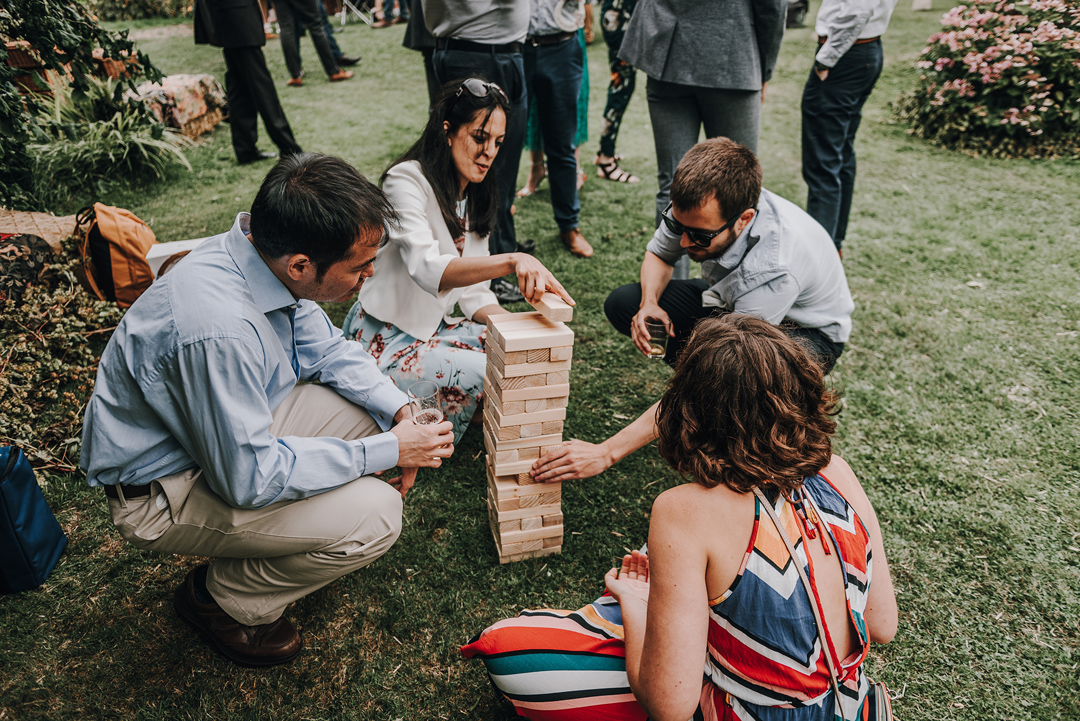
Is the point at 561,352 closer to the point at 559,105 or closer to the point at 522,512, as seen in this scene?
the point at 522,512

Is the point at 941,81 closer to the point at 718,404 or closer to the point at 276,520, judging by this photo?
the point at 718,404

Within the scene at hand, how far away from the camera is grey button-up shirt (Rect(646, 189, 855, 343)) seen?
2.34m

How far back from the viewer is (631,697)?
1528 millimetres

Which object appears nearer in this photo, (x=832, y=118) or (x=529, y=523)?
(x=529, y=523)

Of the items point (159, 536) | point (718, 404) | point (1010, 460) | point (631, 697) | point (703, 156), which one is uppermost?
point (703, 156)

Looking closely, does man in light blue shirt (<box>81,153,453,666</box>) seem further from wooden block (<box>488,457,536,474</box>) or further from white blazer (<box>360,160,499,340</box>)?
white blazer (<box>360,160,499,340</box>)

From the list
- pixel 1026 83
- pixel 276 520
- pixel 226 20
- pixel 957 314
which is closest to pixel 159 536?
pixel 276 520

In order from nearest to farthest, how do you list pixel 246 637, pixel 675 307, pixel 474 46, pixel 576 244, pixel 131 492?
pixel 131 492, pixel 246 637, pixel 675 307, pixel 474 46, pixel 576 244

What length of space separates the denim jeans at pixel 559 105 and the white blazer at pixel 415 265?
169 centimetres

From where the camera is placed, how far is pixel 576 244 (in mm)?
4496

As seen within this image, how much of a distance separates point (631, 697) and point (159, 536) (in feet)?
4.38

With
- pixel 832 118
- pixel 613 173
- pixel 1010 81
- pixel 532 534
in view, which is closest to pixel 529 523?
pixel 532 534

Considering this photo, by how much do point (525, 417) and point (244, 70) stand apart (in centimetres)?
502

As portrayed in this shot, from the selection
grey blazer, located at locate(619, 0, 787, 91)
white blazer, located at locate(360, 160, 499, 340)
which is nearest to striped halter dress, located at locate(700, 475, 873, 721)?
white blazer, located at locate(360, 160, 499, 340)
